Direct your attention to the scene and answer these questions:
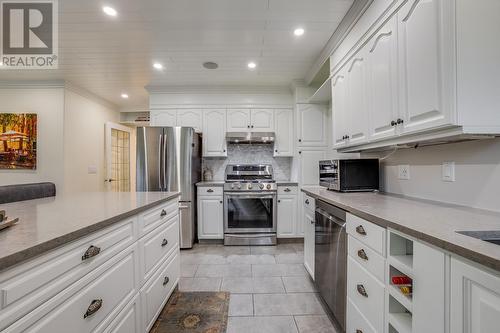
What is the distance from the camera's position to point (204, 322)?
176cm

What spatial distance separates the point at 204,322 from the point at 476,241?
179cm

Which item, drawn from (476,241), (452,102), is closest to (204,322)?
(476,241)

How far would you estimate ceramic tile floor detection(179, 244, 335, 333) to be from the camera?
175cm

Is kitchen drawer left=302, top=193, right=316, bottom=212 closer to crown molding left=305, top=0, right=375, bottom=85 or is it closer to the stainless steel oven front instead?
the stainless steel oven front

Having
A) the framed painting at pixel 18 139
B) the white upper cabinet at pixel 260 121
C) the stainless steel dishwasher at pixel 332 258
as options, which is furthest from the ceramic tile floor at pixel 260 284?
the framed painting at pixel 18 139

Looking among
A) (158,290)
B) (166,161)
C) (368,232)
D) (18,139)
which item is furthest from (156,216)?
(18,139)

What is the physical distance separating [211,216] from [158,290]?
1.82 metres

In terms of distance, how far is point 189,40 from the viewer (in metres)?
2.53

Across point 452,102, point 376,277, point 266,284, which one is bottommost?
point 266,284

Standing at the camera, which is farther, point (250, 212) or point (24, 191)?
point (250, 212)

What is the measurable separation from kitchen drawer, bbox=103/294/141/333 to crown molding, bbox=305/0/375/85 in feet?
8.73

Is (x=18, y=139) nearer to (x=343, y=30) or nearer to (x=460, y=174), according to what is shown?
(x=343, y=30)

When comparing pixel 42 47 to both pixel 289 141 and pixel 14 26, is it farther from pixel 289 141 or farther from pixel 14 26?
pixel 289 141

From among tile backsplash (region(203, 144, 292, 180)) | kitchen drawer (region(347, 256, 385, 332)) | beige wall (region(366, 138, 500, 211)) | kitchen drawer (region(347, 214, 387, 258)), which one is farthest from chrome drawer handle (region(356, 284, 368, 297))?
tile backsplash (region(203, 144, 292, 180))
